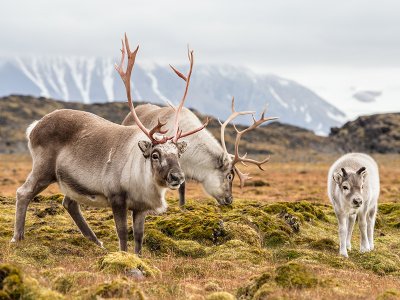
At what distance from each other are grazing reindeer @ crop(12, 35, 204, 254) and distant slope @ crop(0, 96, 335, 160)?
5069 inches

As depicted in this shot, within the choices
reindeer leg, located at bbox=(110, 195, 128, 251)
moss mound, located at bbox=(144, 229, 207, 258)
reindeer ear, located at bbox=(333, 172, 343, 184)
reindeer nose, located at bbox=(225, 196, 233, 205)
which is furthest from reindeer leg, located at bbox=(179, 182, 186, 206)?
reindeer leg, located at bbox=(110, 195, 128, 251)

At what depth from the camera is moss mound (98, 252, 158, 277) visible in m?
10.7

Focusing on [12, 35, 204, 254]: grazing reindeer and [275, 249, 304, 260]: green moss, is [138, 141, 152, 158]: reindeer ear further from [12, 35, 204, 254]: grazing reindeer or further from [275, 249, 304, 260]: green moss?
[275, 249, 304, 260]: green moss

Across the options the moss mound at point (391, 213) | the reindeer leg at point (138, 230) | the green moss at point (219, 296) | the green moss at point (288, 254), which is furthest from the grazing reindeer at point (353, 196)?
the green moss at point (219, 296)

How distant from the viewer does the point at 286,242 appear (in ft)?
53.6

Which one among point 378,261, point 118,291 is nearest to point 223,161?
point 378,261

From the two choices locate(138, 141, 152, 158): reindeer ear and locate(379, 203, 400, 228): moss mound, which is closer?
locate(138, 141, 152, 158): reindeer ear

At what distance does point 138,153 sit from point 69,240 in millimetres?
3085

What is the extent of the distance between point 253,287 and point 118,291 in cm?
233

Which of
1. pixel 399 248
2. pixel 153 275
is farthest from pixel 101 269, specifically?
pixel 399 248

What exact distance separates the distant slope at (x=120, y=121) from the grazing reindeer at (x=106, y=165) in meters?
129

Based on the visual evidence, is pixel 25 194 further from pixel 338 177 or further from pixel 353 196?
pixel 353 196

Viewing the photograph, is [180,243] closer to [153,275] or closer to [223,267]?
[223,267]

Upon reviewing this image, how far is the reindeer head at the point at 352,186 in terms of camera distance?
14914 millimetres
